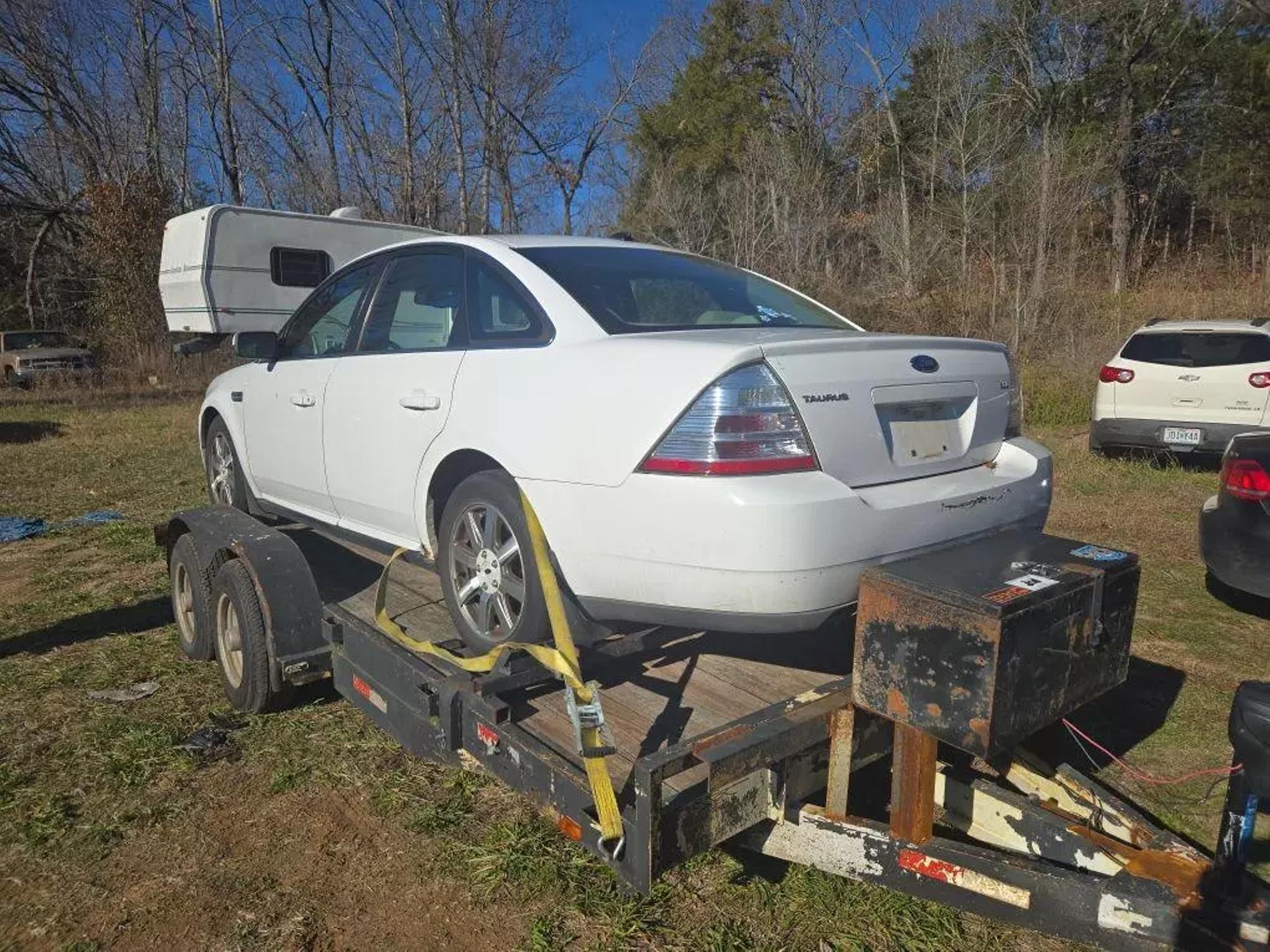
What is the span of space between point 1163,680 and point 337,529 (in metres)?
3.81

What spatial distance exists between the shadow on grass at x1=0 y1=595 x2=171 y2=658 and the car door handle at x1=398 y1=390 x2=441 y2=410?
2481 mm

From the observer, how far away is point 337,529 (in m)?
4.12

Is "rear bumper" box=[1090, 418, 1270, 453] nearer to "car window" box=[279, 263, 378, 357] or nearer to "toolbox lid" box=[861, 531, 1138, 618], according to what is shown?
"toolbox lid" box=[861, 531, 1138, 618]

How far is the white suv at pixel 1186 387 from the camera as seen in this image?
8688 millimetres

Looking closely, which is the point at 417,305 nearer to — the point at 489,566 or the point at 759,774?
the point at 489,566

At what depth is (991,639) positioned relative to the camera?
79.6 inches

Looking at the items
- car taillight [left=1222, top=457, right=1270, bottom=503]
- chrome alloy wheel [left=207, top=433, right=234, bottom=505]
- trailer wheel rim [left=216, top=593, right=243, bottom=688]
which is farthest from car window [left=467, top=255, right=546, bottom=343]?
car taillight [left=1222, top=457, right=1270, bottom=503]

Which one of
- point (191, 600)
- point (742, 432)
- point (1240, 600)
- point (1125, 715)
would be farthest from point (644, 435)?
point (1240, 600)

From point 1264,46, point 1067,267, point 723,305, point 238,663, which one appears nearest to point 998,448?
point 723,305

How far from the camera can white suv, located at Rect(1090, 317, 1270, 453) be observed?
8.69 m

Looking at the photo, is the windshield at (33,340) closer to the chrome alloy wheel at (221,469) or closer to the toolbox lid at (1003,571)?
the chrome alloy wheel at (221,469)

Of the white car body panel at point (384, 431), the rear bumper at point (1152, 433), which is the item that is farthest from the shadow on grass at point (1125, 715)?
the rear bumper at point (1152, 433)

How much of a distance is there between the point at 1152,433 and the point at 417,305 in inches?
325

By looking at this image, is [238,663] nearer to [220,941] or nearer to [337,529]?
[337,529]
